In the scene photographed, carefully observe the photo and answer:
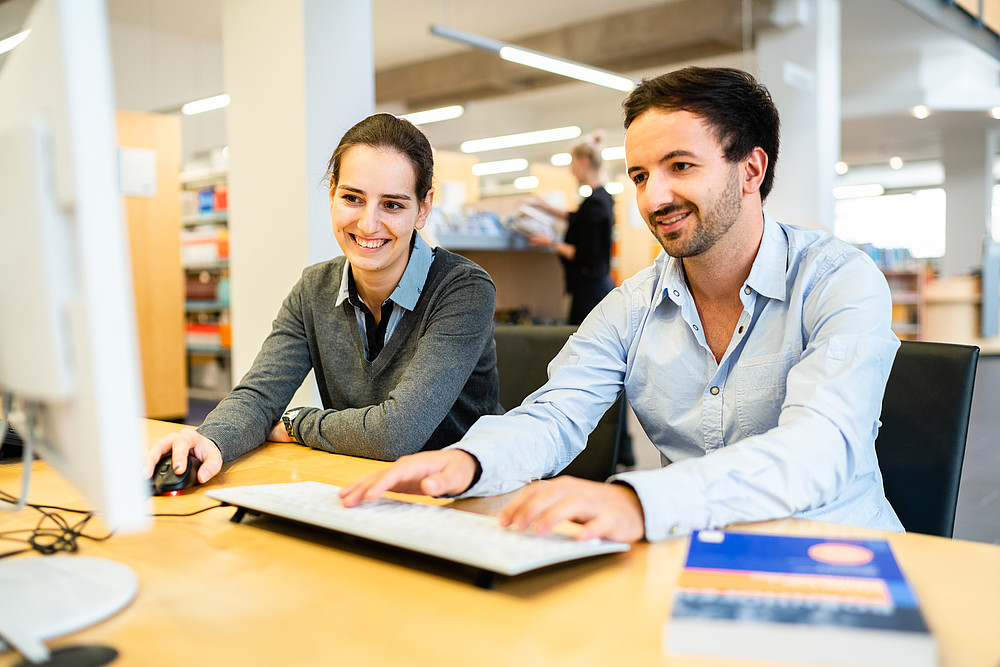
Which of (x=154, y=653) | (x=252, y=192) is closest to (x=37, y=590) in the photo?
(x=154, y=653)

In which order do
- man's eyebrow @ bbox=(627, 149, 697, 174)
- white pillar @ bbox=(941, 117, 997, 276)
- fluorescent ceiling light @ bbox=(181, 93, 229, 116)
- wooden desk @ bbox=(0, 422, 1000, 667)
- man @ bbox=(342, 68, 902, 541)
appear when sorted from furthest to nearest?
1. white pillar @ bbox=(941, 117, 997, 276)
2. fluorescent ceiling light @ bbox=(181, 93, 229, 116)
3. man's eyebrow @ bbox=(627, 149, 697, 174)
4. man @ bbox=(342, 68, 902, 541)
5. wooden desk @ bbox=(0, 422, 1000, 667)

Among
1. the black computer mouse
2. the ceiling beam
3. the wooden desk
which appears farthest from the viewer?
the ceiling beam

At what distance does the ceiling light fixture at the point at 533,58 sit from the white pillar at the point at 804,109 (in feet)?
3.84

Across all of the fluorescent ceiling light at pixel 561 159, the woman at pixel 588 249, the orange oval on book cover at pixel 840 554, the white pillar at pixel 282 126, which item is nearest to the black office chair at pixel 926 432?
the orange oval on book cover at pixel 840 554

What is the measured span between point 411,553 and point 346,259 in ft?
3.07

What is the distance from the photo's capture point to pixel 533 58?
566cm

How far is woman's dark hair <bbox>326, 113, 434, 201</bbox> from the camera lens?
4.92 ft

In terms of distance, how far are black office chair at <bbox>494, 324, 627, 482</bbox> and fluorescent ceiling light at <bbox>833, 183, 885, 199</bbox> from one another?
17963mm

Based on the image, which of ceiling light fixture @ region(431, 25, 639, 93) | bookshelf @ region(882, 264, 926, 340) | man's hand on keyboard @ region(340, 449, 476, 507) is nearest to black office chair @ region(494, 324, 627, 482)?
man's hand on keyboard @ region(340, 449, 476, 507)

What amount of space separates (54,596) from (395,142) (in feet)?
3.44

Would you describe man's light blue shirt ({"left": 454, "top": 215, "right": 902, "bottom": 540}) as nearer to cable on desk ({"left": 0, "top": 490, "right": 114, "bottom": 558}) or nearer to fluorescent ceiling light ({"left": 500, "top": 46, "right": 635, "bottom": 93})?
cable on desk ({"left": 0, "top": 490, "right": 114, "bottom": 558})

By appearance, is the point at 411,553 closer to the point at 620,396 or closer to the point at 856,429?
the point at 856,429

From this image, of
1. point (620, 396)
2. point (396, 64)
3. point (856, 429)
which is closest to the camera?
point (856, 429)

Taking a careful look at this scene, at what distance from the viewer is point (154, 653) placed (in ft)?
1.85
